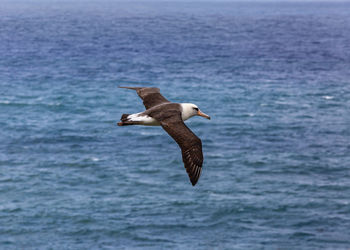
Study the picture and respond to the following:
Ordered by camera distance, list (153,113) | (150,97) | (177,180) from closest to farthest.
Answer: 1. (153,113)
2. (150,97)
3. (177,180)

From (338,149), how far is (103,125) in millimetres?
59321

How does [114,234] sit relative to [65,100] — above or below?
below

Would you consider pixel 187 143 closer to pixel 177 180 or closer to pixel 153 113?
pixel 153 113

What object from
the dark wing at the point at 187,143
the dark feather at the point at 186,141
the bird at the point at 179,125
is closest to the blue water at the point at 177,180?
the bird at the point at 179,125

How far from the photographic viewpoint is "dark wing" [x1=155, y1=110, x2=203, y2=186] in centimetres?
1719

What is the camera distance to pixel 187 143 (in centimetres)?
1795

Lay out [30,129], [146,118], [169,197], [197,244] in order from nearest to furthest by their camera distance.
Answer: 1. [146,118]
2. [197,244]
3. [169,197]
4. [30,129]

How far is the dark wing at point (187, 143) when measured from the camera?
56.4 feet

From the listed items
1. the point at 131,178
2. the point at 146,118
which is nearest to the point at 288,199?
the point at 131,178

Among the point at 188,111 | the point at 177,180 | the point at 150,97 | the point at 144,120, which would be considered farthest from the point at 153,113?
the point at 177,180

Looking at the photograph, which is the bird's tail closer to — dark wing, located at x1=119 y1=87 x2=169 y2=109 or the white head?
the white head

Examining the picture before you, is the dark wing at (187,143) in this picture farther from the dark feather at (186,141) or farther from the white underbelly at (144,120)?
the white underbelly at (144,120)

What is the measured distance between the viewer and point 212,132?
151625mm

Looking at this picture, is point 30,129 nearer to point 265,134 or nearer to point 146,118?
point 265,134
